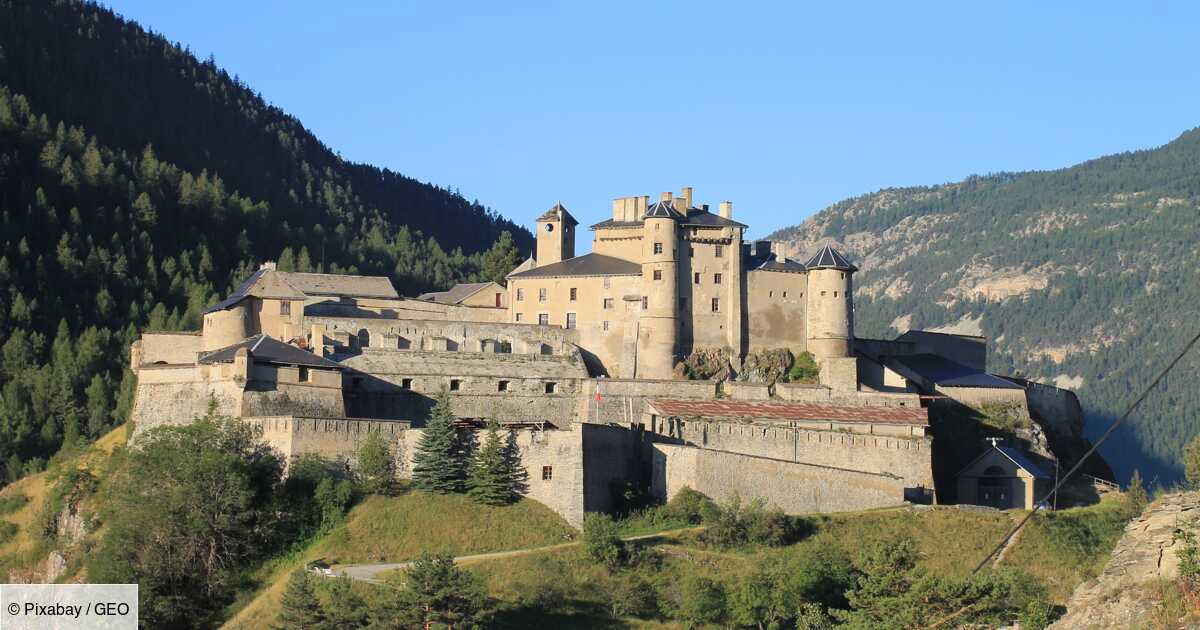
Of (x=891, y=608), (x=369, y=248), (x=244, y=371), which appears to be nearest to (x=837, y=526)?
(x=891, y=608)

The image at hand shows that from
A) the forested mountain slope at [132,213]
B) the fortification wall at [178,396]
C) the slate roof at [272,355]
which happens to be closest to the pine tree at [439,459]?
the slate roof at [272,355]

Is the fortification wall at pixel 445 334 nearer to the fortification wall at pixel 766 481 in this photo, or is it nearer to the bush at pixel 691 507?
the fortification wall at pixel 766 481

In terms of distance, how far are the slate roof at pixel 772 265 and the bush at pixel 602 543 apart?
868 inches

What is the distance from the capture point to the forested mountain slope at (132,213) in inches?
3684

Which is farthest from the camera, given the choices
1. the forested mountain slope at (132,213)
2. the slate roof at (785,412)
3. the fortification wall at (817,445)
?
the forested mountain slope at (132,213)

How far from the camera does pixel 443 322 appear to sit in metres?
67.9

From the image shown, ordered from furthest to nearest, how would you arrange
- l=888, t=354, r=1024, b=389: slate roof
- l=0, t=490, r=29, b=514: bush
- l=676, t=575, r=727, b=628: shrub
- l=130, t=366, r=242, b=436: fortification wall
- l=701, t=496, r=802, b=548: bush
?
1. l=888, t=354, r=1024, b=389: slate roof
2. l=0, t=490, r=29, b=514: bush
3. l=130, t=366, r=242, b=436: fortification wall
4. l=701, t=496, r=802, b=548: bush
5. l=676, t=575, r=727, b=628: shrub

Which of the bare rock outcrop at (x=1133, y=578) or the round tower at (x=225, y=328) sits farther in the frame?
the round tower at (x=225, y=328)

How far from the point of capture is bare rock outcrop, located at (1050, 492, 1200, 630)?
24.0 meters

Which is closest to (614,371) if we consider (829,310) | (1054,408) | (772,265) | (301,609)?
(772,265)

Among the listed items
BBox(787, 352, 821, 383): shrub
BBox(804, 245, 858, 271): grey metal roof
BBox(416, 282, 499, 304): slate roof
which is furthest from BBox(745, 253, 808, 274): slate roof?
BBox(416, 282, 499, 304): slate roof

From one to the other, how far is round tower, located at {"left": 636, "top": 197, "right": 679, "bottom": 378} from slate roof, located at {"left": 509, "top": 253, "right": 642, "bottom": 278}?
925 mm

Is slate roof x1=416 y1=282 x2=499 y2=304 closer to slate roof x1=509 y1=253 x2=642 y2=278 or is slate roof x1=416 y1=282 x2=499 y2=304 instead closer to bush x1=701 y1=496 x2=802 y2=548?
slate roof x1=509 y1=253 x2=642 y2=278

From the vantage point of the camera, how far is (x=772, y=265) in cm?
7144
